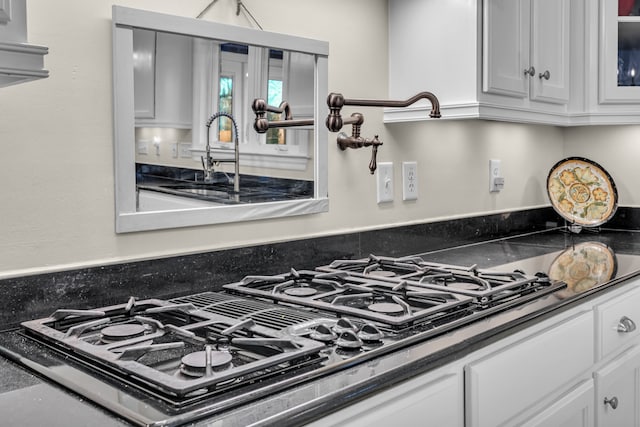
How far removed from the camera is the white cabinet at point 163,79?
4.56 feet

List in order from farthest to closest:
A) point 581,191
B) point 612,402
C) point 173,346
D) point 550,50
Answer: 1. point 581,191
2. point 550,50
3. point 612,402
4. point 173,346

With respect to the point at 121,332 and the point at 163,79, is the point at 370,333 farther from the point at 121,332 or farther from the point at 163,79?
the point at 163,79

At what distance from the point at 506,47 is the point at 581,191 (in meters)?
0.91

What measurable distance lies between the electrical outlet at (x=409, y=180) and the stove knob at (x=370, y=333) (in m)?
1.01

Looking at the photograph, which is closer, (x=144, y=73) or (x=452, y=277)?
(x=144, y=73)

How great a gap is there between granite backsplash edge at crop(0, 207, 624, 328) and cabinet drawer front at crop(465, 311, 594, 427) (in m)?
0.64

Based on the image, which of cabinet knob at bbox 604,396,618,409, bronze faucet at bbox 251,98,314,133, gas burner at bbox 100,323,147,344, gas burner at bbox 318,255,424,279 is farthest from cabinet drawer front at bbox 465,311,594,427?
bronze faucet at bbox 251,98,314,133

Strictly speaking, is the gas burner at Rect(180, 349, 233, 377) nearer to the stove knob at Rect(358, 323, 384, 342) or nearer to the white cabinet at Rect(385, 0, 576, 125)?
the stove knob at Rect(358, 323, 384, 342)

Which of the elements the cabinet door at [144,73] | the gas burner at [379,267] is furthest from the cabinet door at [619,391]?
the cabinet door at [144,73]

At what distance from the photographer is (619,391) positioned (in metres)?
1.70

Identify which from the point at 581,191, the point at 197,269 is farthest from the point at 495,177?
the point at 197,269

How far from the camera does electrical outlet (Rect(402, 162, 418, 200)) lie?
2074 millimetres

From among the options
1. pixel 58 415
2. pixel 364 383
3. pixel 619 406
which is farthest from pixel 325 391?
pixel 619 406

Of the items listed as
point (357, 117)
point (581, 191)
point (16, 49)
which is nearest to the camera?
point (16, 49)
